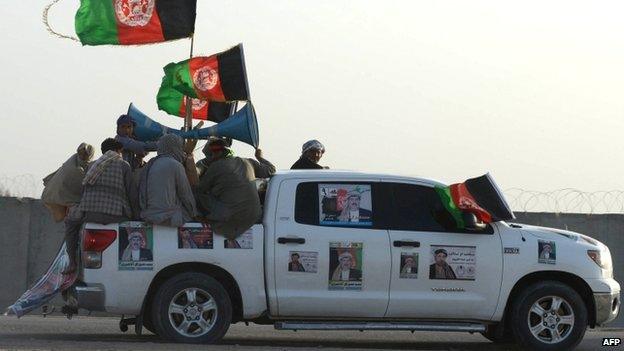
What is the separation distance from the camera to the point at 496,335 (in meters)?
13.7

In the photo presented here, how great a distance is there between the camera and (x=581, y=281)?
517 inches

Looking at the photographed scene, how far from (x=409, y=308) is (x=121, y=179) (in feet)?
9.61

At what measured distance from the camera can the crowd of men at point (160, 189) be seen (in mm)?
12641

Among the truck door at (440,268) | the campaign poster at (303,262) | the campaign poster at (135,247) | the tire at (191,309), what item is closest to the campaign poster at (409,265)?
the truck door at (440,268)

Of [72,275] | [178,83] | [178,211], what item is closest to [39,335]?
[72,275]

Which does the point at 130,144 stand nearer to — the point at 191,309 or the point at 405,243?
the point at 191,309

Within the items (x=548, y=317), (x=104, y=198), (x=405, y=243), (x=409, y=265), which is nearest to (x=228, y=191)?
(x=104, y=198)

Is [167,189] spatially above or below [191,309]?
above

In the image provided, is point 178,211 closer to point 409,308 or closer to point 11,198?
point 409,308

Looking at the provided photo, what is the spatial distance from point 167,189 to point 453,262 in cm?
270

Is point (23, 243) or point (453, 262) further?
point (23, 243)

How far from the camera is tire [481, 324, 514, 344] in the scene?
13.7m

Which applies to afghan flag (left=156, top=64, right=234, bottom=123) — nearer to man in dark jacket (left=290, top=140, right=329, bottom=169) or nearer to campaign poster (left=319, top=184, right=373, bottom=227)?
man in dark jacket (left=290, top=140, right=329, bottom=169)

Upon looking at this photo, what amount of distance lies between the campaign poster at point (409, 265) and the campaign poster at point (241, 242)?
140cm
